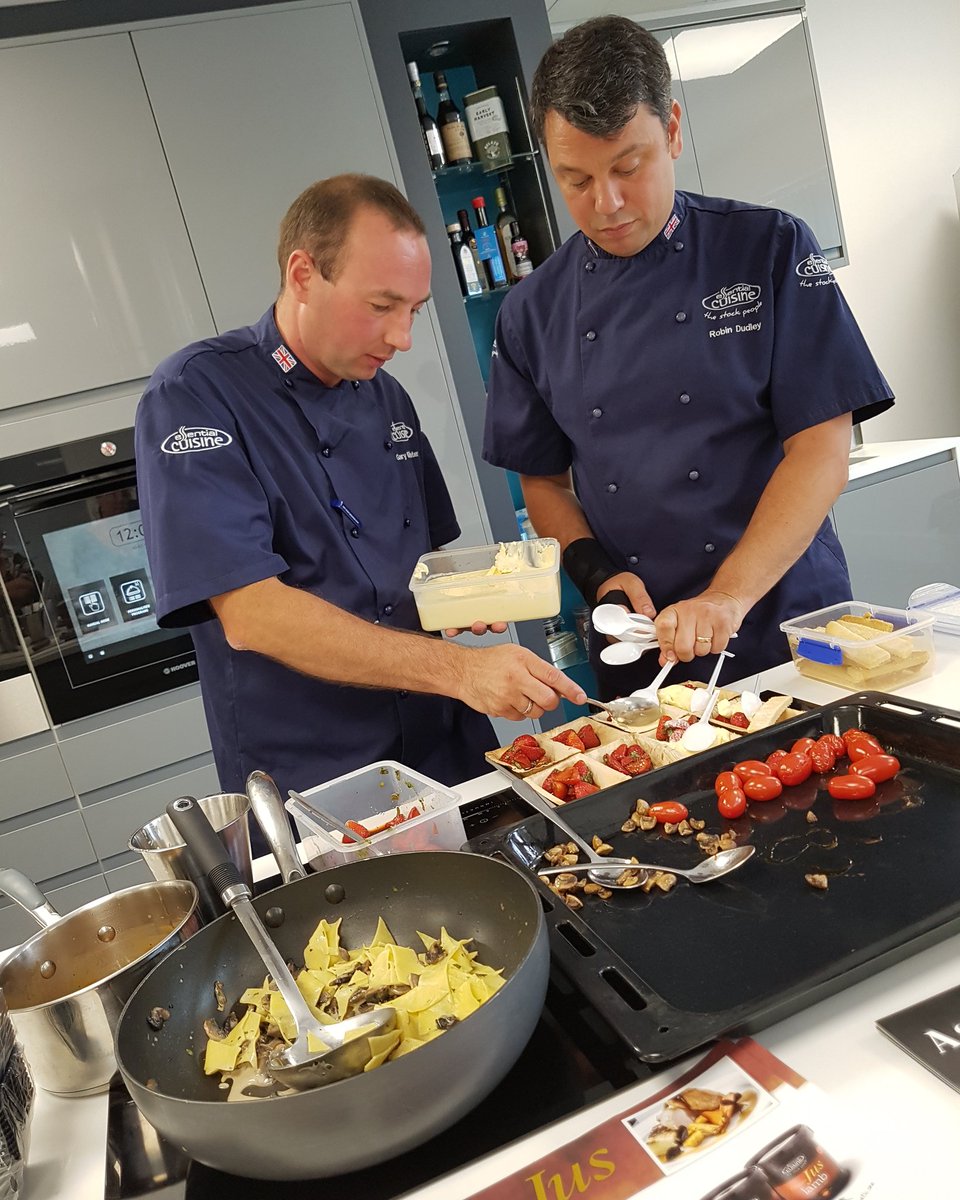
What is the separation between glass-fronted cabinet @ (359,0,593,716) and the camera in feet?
8.66

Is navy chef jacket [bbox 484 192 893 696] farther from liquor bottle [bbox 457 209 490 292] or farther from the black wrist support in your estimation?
liquor bottle [bbox 457 209 490 292]

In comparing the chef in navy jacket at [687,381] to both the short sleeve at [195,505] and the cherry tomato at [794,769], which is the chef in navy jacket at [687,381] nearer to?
the cherry tomato at [794,769]

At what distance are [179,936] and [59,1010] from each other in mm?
110

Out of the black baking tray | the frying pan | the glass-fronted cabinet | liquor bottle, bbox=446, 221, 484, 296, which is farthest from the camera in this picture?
liquor bottle, bbox=446, 221, 484, 296

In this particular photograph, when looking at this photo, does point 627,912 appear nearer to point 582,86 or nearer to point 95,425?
point 582,86

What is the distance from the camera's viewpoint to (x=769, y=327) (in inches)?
65.0

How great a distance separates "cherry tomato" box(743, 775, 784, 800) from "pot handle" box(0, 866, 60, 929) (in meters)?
0.73

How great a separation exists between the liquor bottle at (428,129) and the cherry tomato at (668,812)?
241cm

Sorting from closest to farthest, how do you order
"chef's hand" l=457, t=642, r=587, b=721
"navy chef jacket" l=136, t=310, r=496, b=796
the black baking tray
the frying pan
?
the frying pan
the black baking tray
"chef's hand" l=457, t=642, r=587, b=721
"navy chef jacket" l=136, t=310, r=496, b=796

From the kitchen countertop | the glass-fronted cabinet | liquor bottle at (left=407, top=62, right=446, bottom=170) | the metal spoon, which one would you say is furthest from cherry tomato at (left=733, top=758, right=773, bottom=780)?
liquor bottle at (left=407, top=62, right=446, bottom=170)

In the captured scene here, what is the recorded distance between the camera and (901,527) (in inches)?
131

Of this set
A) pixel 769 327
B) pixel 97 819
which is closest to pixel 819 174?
pixel 769 327

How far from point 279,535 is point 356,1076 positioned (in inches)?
42.3

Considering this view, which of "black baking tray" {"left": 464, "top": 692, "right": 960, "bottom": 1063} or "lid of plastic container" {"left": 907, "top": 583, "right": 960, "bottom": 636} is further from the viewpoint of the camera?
"lid of plastic container" {"left": 907, "top": 583, "right": 960, "bottom": 636}
